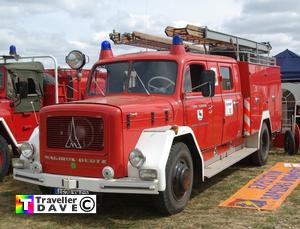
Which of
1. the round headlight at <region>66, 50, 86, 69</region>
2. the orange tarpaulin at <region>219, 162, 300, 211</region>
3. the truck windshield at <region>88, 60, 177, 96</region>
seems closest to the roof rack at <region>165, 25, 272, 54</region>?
the round headlight at <region>66, 50, 86, 69</region>

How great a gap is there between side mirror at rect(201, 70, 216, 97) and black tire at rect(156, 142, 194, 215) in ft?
3.72

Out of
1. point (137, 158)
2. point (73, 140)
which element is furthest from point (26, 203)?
point (137, 158)

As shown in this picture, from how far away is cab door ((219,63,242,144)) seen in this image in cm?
794

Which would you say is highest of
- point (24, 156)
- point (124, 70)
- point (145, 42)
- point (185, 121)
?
point (145, 42)

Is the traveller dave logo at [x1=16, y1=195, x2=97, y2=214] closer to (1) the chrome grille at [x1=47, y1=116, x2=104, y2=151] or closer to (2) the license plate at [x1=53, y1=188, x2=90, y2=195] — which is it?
(2) the license plate at [x1=53, y1=188, x2=90, y2=195]

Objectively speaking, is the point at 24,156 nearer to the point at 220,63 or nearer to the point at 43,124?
the point at 43,124

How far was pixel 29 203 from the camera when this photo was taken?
5781mm

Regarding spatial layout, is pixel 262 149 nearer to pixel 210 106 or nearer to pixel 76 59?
pixel 210 106

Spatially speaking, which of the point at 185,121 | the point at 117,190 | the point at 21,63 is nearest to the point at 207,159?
the point at 185,121

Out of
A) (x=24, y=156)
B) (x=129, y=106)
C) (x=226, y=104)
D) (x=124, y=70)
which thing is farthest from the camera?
(x=226, y=104)

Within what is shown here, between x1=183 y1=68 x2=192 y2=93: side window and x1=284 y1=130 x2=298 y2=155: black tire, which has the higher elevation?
x1=183 y1=68 x2=192 y2=93: side window

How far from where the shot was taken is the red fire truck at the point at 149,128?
5.46 meters

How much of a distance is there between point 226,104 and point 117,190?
3.29 meters

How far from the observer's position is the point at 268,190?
287 inches
